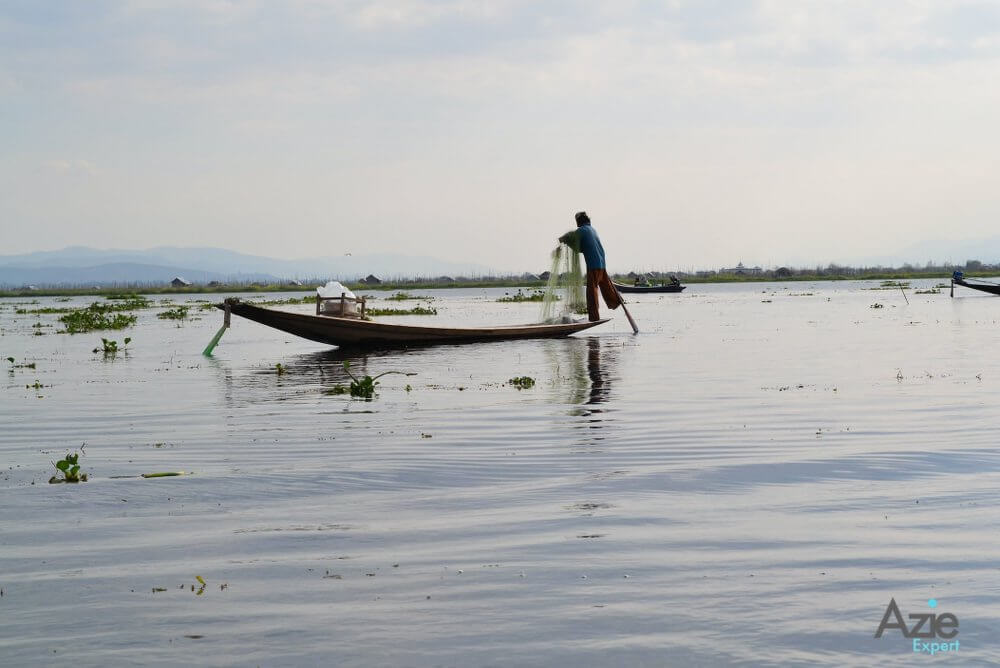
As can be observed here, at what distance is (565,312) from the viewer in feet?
76.1

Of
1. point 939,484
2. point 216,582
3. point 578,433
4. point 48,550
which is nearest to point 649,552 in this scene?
point 216,582

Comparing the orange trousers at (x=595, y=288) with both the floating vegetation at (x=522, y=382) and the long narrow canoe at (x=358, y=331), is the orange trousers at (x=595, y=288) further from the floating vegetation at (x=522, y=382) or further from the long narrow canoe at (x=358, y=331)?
the floating vegetation at (x=522, y=382)

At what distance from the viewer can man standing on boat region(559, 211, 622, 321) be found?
72.8ft

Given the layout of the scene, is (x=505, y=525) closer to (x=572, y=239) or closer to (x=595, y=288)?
(x=572, y=239)

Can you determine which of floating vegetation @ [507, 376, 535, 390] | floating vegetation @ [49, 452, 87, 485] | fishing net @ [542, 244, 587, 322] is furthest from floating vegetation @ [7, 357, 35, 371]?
floating vegetation @ [49, 452, 87, 485]

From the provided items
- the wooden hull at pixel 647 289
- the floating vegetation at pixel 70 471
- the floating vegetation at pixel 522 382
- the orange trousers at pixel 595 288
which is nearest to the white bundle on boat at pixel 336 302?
the orange trousers at pixel 595 288

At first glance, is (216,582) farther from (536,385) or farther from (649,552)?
(536,385)

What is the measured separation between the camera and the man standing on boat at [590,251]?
22.2 meters

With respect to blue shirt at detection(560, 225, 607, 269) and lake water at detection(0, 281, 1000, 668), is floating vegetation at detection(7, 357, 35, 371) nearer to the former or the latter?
lake water at detection(0, 281, 1000, 668)

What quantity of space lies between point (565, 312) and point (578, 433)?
13.9m

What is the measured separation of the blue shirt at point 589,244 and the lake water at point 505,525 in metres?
9.28

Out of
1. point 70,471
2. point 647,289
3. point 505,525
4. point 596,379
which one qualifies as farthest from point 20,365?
point 647,289

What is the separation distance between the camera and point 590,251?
22.2 meters

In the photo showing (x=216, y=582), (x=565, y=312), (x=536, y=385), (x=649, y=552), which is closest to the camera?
(x=216, y=582)
